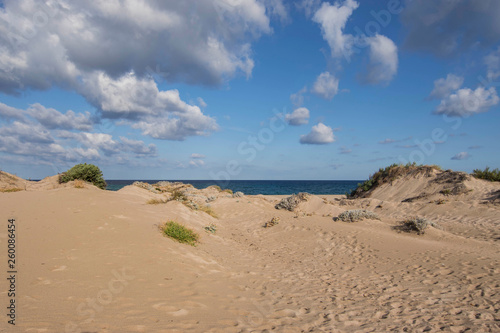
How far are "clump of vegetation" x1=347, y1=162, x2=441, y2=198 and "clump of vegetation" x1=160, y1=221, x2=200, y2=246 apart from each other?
23.8m

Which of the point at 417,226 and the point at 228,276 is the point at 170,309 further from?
the point at 417,226

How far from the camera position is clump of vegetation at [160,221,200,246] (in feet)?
29.3

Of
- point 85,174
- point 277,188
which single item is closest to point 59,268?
point 85,174

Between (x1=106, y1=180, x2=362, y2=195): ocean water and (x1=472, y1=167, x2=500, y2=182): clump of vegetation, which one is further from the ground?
(x1=472, y1=167, x2=500, y2=182): clump of vegetation

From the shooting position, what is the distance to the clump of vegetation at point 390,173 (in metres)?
25.3

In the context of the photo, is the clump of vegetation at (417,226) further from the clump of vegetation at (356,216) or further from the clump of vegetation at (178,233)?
the clump of vegetation at (178,233)

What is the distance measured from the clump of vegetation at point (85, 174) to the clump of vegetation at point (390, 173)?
25.1 metres

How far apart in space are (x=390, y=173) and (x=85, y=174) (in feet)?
92.2

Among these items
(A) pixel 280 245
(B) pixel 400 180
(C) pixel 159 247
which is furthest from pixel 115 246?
(B) pixel 400 180

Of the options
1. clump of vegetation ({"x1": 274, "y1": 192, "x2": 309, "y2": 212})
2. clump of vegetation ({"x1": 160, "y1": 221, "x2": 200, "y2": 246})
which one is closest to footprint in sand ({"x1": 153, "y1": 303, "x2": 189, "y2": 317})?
clump of vegetation ({"x1": 160, "y1": 221, "x2": 200, "y2": 246})

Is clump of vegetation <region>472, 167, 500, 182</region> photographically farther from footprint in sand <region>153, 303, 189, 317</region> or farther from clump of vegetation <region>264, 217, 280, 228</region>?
footprint in sand <region>153, 303, 189, 317</region>

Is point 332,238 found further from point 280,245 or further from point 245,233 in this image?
point 245,233

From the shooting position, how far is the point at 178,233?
911 centimetres

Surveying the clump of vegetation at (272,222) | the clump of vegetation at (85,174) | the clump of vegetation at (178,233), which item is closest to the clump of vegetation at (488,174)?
the clump of vegetation at (272,222)
